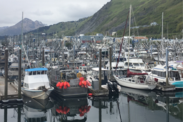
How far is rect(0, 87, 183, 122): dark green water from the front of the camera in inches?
1001

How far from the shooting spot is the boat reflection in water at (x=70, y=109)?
84.7ft

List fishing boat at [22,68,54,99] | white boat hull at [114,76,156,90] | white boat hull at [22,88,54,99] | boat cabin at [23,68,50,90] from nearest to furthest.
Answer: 1. white boat hull at [22,88,54,99]
2. fishing boat at [22,68,54,99]
3. boat cabin at [23,68,50,90]
4. white boat hull at [114,76,156,90]

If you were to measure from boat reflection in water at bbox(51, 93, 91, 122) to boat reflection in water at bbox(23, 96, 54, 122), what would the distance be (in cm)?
104

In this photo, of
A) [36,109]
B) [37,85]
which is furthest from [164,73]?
[36,109]

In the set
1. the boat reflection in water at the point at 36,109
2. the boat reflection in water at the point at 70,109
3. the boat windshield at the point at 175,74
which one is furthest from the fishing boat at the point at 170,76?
the boat reflection in water at the point at 36,109

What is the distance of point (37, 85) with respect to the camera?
30.3 metres

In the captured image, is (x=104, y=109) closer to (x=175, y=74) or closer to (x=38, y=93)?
(x=38, y=93)

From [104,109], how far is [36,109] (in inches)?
355

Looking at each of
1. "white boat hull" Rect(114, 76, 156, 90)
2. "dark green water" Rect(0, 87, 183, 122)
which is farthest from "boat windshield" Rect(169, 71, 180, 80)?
"white boat hull" Rect(114, 76, 156, 90)

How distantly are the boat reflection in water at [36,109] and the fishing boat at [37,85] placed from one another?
3.08 feet

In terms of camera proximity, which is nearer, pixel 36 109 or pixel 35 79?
pixel 36 109

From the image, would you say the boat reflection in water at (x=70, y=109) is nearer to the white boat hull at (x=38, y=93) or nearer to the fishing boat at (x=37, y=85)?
the white boat hull at (x=38, y=93)

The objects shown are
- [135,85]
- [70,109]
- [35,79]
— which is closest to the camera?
[70,109]

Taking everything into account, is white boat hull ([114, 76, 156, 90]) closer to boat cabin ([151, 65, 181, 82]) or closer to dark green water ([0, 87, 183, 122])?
dark green water ([0, 87, 183, 122])
